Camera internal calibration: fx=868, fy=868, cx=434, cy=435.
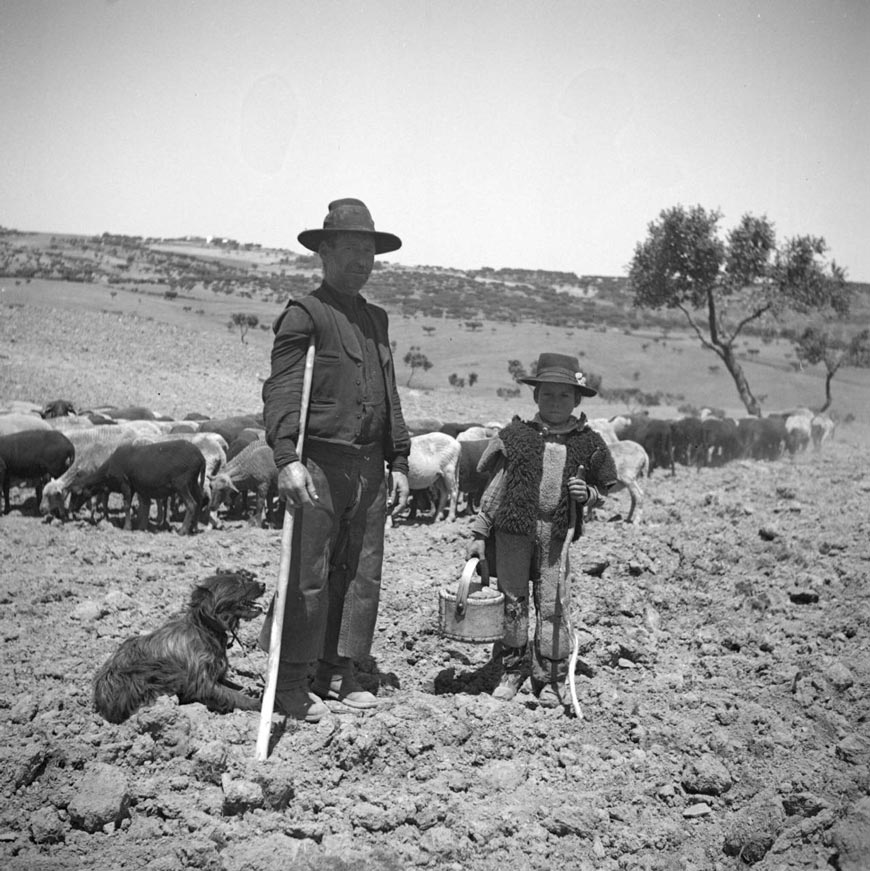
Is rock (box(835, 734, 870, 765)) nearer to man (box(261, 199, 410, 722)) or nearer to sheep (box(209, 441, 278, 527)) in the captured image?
man (box(261, 199, 410, 722))

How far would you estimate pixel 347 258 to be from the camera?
4.52 meters

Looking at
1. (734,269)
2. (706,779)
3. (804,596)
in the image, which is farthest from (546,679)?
(734,269)

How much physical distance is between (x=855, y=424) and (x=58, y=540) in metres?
32.2

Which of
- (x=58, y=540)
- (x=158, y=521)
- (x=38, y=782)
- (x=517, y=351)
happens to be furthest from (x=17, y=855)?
(x=517, y=351)

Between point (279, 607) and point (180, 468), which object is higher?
point (279, 607)

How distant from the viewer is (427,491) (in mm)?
12219

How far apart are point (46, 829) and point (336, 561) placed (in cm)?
181

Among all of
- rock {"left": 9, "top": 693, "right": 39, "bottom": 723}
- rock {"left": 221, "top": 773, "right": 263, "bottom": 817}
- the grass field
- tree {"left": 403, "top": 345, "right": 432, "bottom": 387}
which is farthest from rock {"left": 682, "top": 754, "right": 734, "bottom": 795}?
tree {"left": 403, "top": 345, "right": 432, "bottom": 387}

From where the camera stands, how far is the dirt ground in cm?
342

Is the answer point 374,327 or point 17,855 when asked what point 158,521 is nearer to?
point 374,327

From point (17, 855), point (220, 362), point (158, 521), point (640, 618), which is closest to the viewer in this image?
point (17, 855)

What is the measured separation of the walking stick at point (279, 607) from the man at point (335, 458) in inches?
1.8

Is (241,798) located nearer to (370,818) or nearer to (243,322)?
(370,818)

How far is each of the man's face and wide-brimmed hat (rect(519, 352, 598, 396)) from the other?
1053mm
